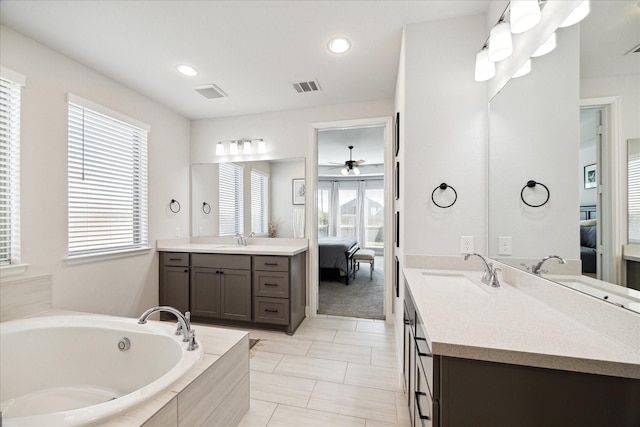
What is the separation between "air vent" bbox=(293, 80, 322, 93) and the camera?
2.57 metres

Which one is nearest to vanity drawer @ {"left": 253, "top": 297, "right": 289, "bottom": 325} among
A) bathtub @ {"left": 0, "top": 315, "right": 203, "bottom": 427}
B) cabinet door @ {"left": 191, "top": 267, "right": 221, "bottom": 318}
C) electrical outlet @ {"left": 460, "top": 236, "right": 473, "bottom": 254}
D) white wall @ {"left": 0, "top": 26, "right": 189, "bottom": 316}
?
cabinet door @ {"left": 191, "top": 267, "right": 221, "bottom": 318}

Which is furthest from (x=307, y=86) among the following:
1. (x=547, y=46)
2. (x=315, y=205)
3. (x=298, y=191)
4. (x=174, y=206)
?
(x=174, y=206)

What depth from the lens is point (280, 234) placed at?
329cm

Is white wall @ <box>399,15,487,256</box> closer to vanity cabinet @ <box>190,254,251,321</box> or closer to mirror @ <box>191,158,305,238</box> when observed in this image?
mirror @ <box>191,158,305,238</box>

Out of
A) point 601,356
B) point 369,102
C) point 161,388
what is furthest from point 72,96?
point 601,356

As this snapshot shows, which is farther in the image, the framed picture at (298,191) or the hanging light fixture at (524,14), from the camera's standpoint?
the framed picture at (298,191)

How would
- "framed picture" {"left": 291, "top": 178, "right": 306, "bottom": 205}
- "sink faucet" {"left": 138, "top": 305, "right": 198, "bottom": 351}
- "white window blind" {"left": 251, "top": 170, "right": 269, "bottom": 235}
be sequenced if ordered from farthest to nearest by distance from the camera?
"white window blind" {"left": 251, "top": 170, "right": 269, "bottom": 235}, "framed picture" {"left": 291, "top": 178, "right": 306, "bottom": 205}, "sink faucet" {"left": 138, "top": 305, "right": 198, "bottom": 351}

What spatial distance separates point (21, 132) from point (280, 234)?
236cm

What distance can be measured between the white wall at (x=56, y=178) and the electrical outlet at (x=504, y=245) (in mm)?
3235

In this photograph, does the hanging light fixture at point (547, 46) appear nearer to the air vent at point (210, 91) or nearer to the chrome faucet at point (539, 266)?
the chrome faucet at point (539, 266)

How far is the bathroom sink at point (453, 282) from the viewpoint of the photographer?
1308mm

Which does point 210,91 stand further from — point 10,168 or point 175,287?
point 175,287

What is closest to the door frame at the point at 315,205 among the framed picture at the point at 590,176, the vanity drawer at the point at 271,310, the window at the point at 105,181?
the vanity drawer at the point at 271,310

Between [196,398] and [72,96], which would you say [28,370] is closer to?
[196,398]
